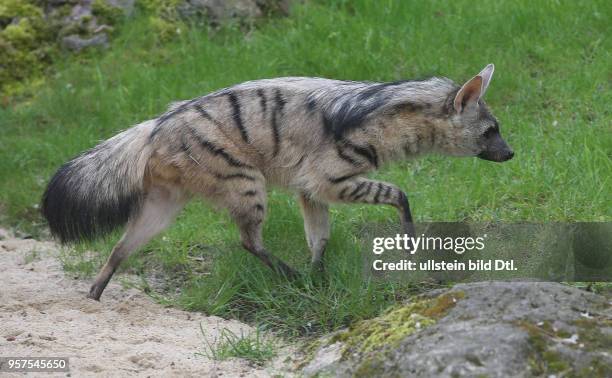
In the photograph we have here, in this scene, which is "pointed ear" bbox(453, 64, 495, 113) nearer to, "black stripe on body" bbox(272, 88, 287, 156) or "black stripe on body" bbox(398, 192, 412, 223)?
"black stripe on body" bbox(398, 192, 412, 223)

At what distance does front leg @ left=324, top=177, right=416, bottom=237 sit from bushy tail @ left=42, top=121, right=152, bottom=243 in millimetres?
1049

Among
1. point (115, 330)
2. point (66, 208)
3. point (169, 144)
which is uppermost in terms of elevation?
point (169, 144)

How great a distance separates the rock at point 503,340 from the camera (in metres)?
3.45

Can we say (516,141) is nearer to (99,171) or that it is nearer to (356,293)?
(356,293)

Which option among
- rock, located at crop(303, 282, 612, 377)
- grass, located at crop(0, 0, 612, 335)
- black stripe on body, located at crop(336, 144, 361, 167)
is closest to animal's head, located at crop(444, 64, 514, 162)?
grass, located at crop(0, 0, 612, 335)

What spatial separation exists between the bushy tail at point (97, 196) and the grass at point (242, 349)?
3.53ft

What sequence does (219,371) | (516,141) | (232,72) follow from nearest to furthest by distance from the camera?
1. (219,371)
2. (516,141)
3. (232,72)

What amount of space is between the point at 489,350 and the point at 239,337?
4.68 feet

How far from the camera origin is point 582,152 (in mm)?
5922

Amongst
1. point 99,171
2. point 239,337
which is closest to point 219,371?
point 239,337

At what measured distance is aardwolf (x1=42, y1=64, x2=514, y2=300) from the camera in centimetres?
500

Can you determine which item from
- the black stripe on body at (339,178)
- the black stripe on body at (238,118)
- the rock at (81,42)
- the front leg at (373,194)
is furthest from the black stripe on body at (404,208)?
the rock at (81,42)

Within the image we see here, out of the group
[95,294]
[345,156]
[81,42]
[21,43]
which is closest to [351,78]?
[345,156]

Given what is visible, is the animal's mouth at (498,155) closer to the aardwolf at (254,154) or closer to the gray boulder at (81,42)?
the aardwolf at (254,154)
